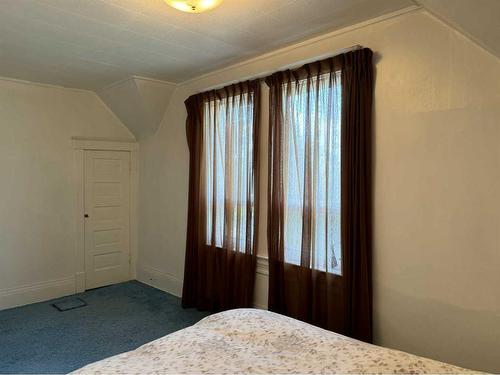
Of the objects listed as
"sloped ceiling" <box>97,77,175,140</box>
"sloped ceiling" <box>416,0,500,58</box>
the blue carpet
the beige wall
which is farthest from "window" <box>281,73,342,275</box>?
"sloped ceiling" <box>97,77,175,140</box>

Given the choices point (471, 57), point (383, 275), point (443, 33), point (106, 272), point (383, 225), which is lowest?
point (106, 272)

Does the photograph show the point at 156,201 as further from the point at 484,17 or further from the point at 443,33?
the point at 484,17

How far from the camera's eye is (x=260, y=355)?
60.7 inches

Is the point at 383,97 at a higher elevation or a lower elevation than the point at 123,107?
lower

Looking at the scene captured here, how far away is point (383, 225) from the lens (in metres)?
2.50

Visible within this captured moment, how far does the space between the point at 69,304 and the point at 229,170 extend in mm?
2368

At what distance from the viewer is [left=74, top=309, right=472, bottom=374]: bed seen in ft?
4.60

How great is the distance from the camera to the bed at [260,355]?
1403mm

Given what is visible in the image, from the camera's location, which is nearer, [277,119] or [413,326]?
[413,326]

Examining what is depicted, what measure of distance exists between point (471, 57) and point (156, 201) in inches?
144

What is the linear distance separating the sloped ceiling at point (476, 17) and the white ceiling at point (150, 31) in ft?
1.74

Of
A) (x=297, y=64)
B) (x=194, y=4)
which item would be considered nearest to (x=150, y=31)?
(x=194, y=4)

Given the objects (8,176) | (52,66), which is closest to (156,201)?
(8,176)

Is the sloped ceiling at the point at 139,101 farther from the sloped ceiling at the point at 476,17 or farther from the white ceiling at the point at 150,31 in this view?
the sloped ceiling at the point at 476,17
